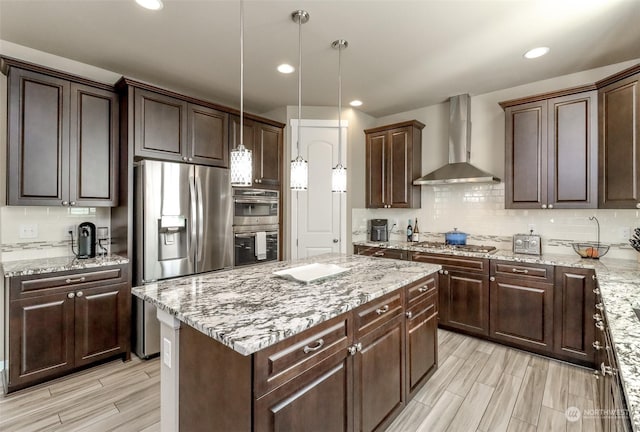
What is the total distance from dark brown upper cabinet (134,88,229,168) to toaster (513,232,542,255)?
10.5 ft

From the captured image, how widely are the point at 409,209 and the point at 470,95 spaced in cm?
159

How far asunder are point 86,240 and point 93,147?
0.83 m

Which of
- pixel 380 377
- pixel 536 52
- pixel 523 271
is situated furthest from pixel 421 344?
pixel 536 52

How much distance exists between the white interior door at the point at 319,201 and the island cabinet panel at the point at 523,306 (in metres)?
1.87

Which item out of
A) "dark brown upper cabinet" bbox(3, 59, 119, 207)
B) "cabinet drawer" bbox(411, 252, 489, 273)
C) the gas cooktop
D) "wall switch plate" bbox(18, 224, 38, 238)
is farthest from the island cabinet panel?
"wall switch plate" bbox(18, 224, 38, 238)

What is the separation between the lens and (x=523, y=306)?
115 inches

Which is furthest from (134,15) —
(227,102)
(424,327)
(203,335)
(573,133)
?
(573,133)

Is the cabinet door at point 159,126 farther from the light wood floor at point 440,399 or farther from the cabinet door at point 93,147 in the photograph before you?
the light wood floor at point 440,399

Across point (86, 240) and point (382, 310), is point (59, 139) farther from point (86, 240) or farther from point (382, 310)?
point (382, 310)

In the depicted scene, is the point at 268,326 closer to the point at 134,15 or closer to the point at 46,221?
the point at 134,15

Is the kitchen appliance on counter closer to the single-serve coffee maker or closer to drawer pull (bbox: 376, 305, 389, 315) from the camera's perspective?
the single-serve coffee maker

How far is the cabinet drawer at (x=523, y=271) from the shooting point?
2.81 metres

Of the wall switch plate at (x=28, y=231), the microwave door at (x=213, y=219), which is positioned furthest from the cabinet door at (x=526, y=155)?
the wall switch plate at (x=28, y=231)

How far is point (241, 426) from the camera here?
3.69ft
